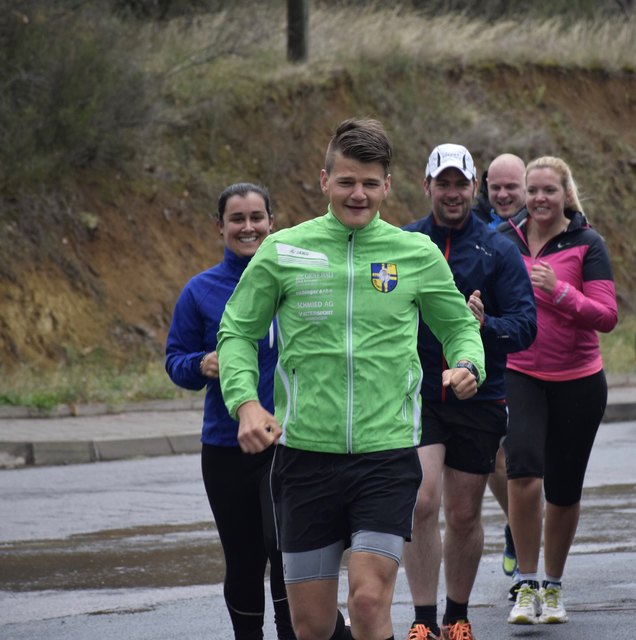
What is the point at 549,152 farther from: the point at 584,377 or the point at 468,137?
the point at 584,377

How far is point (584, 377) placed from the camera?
684cm

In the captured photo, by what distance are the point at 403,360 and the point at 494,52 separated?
1029 inches

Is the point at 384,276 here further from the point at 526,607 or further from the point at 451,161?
the point at 526,607

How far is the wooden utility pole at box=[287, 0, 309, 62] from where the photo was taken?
26703 millimetres

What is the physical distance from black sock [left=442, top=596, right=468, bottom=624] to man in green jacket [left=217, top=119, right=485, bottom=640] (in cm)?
158

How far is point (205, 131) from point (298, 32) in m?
3.62

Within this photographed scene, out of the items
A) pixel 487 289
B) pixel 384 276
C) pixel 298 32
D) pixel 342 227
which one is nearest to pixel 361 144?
pixel 342 227

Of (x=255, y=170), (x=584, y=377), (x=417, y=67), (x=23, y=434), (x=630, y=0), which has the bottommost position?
(x=23, y=434)

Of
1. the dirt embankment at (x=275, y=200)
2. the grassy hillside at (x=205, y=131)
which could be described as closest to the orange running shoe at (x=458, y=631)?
Result: the grassy hillside at (x=205, y=131)

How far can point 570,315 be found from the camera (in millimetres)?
6715

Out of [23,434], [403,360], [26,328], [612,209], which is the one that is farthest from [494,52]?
[403,360]

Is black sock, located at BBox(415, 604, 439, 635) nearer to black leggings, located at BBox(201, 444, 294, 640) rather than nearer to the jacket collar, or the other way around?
black leggings, located at BBox(201, 444, 294, 640)

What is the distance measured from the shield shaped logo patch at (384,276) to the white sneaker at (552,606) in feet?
8.48

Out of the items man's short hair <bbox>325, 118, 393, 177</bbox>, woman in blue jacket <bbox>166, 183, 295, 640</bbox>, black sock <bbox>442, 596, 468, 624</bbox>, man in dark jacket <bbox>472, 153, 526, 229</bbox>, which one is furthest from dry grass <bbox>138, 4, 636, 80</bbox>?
man's short hair <bbox>325, 118, 393, 177</bbox>
